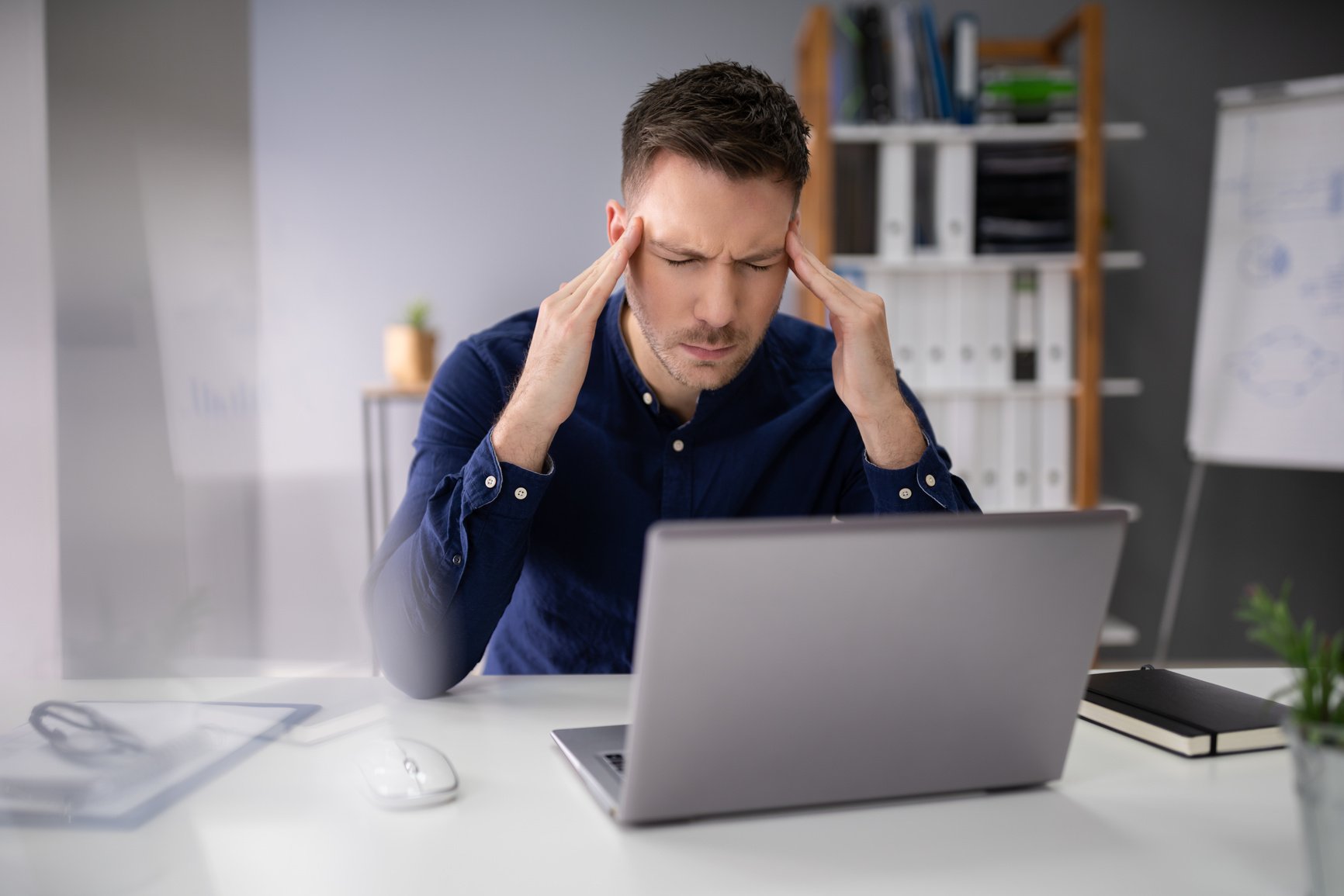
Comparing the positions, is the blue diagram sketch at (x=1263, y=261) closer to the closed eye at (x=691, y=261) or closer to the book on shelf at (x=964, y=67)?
the book on shelf at (x=964, y=67)

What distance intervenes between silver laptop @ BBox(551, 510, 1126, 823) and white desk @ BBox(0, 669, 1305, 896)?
32mm

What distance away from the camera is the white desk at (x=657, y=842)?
60 centimetres

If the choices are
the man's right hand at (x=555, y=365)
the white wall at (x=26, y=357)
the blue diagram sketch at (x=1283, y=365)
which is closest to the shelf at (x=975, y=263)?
the blue diagram sketch at (x=1283, y=365)

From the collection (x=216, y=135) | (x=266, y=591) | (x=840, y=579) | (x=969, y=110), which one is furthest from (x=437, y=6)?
(x=840, y=579)

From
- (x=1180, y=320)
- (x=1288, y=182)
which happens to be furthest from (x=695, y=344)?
(x=1180, y=320)

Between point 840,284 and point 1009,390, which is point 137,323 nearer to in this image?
point 840,284

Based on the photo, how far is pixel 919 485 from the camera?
3.86 feet

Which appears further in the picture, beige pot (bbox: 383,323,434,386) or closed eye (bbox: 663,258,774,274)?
beige pot (bbox: 383,323,434,386)

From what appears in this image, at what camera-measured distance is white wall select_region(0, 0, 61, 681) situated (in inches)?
48.3

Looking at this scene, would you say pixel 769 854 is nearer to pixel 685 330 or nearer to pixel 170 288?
pixel 685 330

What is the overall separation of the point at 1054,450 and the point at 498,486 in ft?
7.62

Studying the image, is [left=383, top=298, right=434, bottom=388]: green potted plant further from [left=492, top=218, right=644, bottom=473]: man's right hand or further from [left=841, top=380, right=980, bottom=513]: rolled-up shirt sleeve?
[left=841, top=380, right=980, bottom=513]: rolled-up shirt sleeve

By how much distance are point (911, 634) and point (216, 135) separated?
2.81 metres

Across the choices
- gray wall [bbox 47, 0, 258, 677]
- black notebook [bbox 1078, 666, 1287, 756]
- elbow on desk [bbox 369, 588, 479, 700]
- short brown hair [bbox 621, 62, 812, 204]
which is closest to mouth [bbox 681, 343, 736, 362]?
short brown hair [bbox 621, 62, 812, 204]
